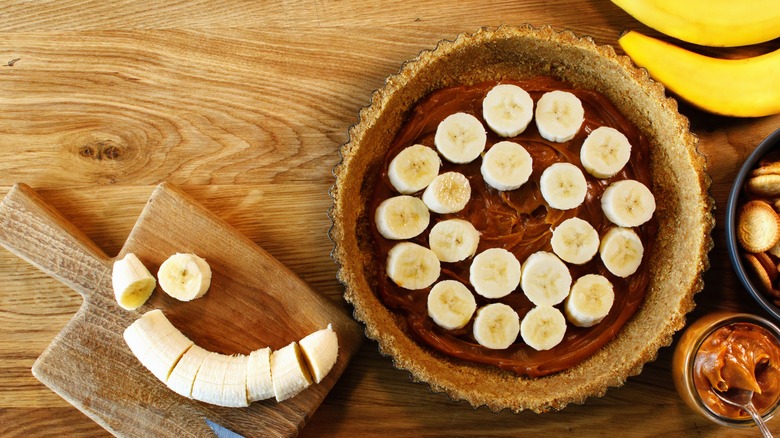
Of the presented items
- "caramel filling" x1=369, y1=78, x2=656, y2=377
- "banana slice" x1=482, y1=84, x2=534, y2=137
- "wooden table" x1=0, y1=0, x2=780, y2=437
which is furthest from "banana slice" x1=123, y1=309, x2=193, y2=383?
"banana slice" x1=482, y1=84, x2=534, y2=137

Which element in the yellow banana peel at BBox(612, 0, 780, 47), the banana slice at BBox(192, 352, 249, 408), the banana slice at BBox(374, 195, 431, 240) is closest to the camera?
the banana slice at BBox(192, 352, 249, 408)

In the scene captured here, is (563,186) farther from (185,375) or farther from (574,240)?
(185,375)

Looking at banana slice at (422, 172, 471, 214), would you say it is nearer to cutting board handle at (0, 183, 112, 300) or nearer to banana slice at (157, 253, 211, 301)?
banana slice at (157, 253, 211, 301)

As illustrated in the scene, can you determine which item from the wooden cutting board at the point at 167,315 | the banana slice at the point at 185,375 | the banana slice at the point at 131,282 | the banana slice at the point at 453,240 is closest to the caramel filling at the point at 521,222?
the banana slice at the point at 453,240

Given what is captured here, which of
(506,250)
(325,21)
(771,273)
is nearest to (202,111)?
(325,21)

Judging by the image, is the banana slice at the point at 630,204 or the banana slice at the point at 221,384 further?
the banana slice at the point at 630,204

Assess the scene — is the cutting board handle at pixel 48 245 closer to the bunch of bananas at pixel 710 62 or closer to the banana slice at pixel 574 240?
the banana slice at pixel 574 240

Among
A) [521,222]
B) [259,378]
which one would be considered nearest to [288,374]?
[259,378]
